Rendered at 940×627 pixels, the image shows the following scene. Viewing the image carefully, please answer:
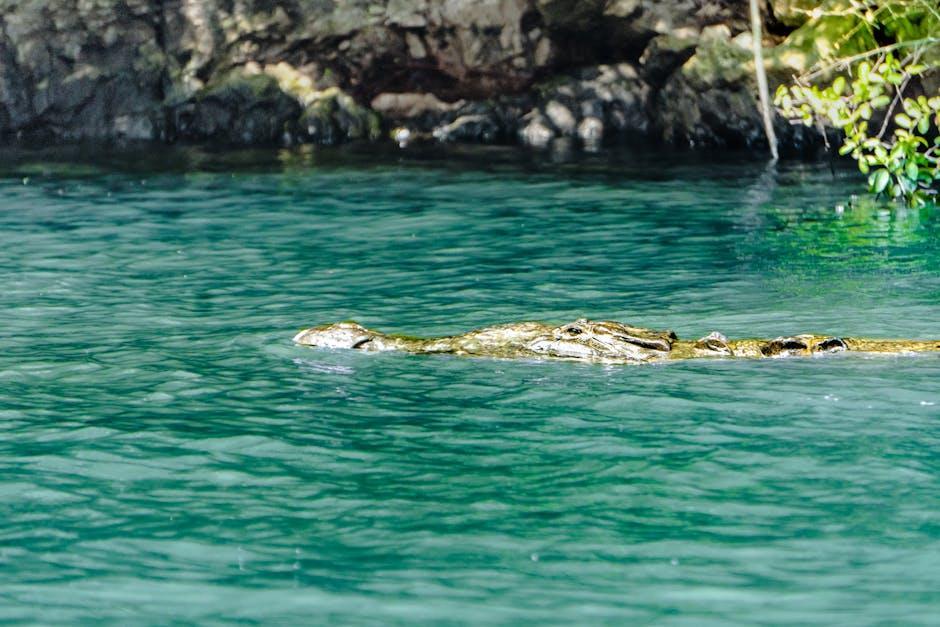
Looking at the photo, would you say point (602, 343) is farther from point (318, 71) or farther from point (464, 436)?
point (318, 71)

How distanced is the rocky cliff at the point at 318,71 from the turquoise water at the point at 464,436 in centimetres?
1257

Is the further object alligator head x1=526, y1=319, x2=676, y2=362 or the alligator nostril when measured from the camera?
alligator head x1=526, y1=319, x2=676, y2=362

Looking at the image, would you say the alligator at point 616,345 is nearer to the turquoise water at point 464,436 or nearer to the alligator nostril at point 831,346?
the alligator nostril at point 831,346

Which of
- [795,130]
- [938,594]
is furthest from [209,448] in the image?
[795,130]

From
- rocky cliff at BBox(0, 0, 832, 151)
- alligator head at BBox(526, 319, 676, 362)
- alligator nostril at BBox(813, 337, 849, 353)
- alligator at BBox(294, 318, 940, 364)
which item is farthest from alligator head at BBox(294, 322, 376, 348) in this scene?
rocky cliff at BBox(0, 0, 832, 151)

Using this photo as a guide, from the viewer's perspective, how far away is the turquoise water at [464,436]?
317 inches

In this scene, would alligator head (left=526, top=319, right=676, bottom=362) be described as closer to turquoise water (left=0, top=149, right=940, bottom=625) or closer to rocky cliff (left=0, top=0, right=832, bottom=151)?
turquoise water (left=0, top=149, right=940, bottom=625)

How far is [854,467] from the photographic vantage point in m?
9.84

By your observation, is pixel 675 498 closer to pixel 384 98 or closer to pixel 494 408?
pixel 494 408

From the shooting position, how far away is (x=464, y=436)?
10.9m

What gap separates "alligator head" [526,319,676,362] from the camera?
1309 cm

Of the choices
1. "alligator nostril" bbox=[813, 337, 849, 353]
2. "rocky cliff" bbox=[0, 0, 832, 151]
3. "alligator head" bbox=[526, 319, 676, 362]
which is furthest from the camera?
A: "rocky cliff" bbox=[0, 0, 832, 151]

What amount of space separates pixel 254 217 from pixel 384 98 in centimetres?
1185

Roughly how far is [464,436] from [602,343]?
2.69 meters
